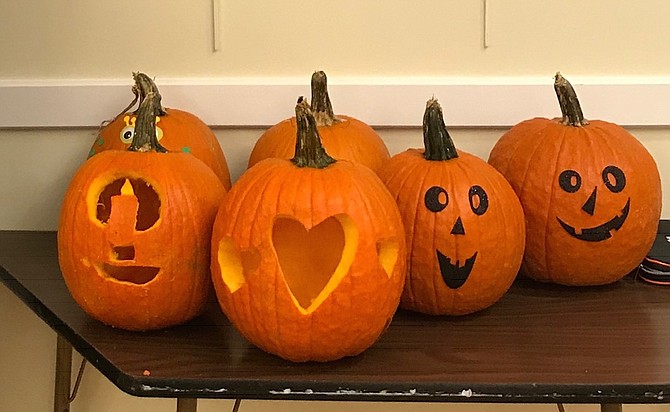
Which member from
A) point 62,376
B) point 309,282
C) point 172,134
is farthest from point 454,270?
point 62,376

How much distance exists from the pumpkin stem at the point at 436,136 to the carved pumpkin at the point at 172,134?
28cm

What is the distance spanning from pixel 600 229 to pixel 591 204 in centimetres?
3

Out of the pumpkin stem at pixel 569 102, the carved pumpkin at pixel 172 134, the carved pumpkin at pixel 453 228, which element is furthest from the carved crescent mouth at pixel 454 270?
the carved pumpkin at pixel 172 134

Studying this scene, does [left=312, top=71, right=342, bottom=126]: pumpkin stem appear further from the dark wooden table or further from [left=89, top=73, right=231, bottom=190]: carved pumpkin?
the dark wooden table

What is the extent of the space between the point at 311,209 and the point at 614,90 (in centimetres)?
54

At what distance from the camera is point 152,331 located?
0.74 metres

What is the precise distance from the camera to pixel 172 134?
2.90ft

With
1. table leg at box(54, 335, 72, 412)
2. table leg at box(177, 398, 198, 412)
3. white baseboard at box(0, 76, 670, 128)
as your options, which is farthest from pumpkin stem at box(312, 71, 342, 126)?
table leg at box(54, 335, 72, 412)

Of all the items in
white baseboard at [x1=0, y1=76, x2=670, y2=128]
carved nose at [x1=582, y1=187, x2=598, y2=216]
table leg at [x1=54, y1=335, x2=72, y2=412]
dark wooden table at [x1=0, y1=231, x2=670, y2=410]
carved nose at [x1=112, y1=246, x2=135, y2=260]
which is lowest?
table leg at [x1=54, y1=335, x2=72, y2=412]

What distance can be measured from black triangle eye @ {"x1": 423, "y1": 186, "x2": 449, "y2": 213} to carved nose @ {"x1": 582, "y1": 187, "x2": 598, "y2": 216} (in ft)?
0.56

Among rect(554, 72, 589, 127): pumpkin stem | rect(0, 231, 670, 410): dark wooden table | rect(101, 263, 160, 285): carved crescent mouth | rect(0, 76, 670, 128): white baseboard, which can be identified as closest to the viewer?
rect(0, 231, 670, 410): dark wooden table

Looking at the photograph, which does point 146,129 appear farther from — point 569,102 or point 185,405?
point 569,102

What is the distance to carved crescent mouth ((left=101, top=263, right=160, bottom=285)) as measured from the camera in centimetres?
72

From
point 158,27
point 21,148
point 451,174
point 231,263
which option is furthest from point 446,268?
point 21,148
